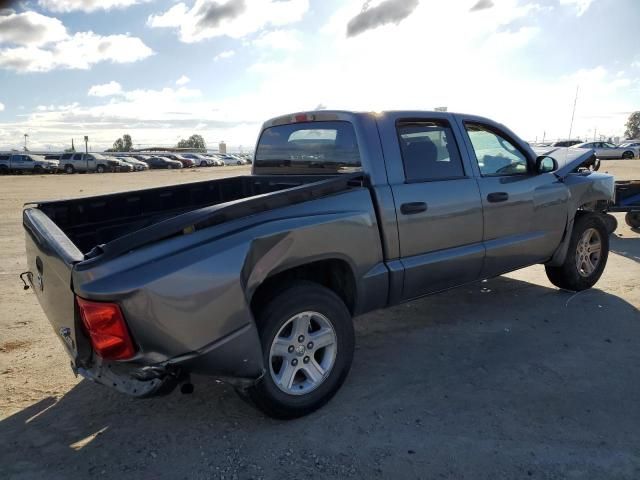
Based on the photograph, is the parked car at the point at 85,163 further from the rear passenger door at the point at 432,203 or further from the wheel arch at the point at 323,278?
the wheel arch at the point at 323,278

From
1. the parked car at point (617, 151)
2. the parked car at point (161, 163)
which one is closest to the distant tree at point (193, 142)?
the parked car at point (161, 163)

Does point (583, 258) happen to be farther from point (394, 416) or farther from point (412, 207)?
point (394, 416)

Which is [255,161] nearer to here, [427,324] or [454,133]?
[454,133]

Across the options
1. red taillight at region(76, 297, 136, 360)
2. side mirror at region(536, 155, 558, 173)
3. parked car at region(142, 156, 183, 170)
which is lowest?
parked car at region(142, 156, 183, 170)

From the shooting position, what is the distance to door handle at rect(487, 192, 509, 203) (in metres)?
4.19

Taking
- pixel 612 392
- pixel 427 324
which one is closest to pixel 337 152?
pixel 427 324

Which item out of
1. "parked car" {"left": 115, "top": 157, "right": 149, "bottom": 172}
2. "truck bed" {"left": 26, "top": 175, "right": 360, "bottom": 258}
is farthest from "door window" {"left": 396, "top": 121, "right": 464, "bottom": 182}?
"parked car" {"left": 115, "top": 157, "right": 149, "bottom": 172}

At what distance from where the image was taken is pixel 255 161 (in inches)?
193

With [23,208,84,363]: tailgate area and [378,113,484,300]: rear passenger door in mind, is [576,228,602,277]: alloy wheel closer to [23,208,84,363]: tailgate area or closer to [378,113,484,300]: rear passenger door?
[378,113,484,300]: rear passenger door

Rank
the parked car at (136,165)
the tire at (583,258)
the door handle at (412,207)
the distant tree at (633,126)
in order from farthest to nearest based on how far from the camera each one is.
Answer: the distant tree at (633,126), the parked car at (136,165), the tire at (583,258), the door handle at (412,207)

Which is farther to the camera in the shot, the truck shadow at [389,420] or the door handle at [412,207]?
the door handle at [412,207]

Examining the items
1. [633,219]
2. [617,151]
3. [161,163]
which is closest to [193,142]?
[161,163]

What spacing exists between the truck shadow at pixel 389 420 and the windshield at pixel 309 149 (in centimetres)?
152

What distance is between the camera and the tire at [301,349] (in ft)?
9.52
